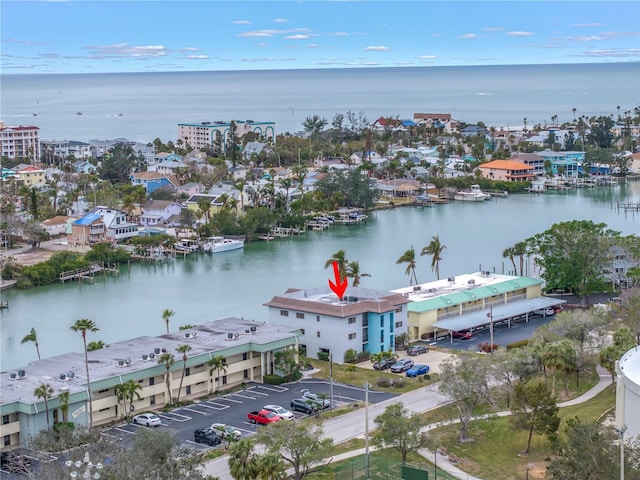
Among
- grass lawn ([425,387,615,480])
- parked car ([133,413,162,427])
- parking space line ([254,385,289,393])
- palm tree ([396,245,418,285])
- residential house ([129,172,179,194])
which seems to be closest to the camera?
grass lawn ([425,387,615,480])

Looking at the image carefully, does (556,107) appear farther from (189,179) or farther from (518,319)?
(518,319)

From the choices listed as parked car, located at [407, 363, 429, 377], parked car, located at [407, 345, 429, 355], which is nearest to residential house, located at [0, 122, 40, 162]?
parked car, located at [407, 345, 429, 355]

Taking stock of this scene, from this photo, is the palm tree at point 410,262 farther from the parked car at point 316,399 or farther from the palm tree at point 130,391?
the palm tree at point 130,391

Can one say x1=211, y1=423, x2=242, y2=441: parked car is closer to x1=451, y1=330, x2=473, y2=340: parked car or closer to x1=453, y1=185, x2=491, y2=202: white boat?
x1=451, y1=330, x2=473, y2=340: parked car

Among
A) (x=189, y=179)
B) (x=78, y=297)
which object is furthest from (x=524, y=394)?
(x=189, y=179)

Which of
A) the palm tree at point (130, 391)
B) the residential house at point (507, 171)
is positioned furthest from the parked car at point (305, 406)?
the residential house at point (507, 171)
